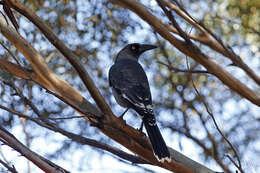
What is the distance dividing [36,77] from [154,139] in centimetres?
116

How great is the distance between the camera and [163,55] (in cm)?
696

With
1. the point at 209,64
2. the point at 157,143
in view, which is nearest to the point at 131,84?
the point at 157,143

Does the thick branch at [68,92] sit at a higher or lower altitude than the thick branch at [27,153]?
higher

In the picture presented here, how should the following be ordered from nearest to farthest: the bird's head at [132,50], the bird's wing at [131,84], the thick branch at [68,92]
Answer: the thick branch at [68,92], the bird's wing at [131,84], the bird's head at [132,50]

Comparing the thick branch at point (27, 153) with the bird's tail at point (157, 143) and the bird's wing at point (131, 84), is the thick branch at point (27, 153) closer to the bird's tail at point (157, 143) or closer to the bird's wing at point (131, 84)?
the bird's tail at point (157, 143)

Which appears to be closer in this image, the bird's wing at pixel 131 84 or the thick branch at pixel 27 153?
the thick branch at pixel 27 153

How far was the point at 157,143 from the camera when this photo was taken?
3465 millimetres

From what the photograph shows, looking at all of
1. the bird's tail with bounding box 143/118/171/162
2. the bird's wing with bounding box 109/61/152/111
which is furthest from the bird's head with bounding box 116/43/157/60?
the bird's tail with bounding box 143/118/171/162

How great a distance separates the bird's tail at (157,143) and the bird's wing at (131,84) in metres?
0.31

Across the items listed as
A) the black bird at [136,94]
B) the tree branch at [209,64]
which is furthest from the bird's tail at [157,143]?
the tree branch at [209,64]

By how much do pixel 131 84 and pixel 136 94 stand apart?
294 millimetres

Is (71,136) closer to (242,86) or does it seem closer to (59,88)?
(59,88)

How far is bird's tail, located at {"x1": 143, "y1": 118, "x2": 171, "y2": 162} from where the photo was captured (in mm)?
3232

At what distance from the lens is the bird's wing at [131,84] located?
436 cm
